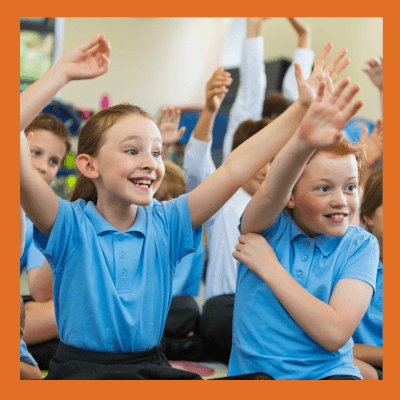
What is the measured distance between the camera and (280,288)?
2.96 ft

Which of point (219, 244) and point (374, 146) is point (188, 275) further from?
point (374, 146)

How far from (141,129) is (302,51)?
1.64 metres

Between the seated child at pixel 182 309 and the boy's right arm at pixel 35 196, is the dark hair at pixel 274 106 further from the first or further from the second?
the boy's right arm at pixel 35 196

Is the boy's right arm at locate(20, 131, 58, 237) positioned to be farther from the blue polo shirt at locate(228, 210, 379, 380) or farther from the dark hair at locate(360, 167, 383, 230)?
the dark hair at locate(360, 167, 383, 230)

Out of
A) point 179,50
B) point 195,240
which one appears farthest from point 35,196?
point 179,50

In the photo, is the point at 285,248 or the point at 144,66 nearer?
the point at 285,248

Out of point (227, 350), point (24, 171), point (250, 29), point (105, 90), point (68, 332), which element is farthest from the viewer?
point (105, 90)

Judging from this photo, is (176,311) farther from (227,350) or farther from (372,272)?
(372,272)

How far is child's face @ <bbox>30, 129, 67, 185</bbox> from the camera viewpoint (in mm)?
1515

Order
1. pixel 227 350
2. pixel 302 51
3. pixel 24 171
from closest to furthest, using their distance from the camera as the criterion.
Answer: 1. pixel 24 171
2. pixel 227 350
3. pixel 302 51

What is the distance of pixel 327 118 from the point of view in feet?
2.46

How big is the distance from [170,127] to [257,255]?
0.83 m

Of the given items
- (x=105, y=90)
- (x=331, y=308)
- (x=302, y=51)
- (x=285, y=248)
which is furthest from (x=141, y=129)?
(x=105, y=90)

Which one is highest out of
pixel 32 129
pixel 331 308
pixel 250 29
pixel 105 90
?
pixel 105 90
